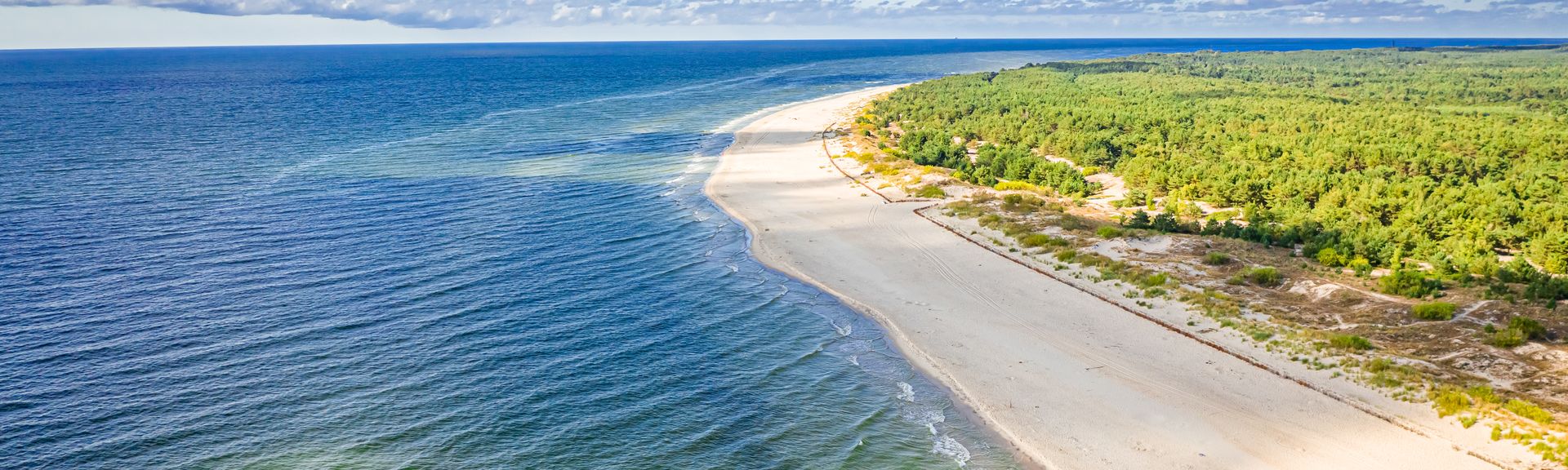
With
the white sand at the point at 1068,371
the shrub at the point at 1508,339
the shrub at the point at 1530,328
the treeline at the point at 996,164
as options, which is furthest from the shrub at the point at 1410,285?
the treeline at the point at 996,164

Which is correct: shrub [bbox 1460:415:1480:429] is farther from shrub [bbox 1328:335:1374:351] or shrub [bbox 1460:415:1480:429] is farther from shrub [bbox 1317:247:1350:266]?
shrub [bbox 1317:247:1350:266]

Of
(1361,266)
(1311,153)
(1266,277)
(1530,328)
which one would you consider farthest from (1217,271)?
(1311,153)

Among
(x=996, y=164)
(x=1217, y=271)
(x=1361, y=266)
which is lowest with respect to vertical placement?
(x=1217, y=271)

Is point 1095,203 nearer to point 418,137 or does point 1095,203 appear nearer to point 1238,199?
point 1238,199

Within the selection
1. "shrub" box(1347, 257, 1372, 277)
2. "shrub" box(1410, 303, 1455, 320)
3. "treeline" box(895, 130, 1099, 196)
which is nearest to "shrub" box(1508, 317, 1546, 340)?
"shrub" box(1410, 303, 1455, 320)

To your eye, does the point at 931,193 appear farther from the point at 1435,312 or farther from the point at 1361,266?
the point at 1435,312

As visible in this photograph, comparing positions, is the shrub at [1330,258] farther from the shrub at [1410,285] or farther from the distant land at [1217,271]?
the shrub at [1410,285]
